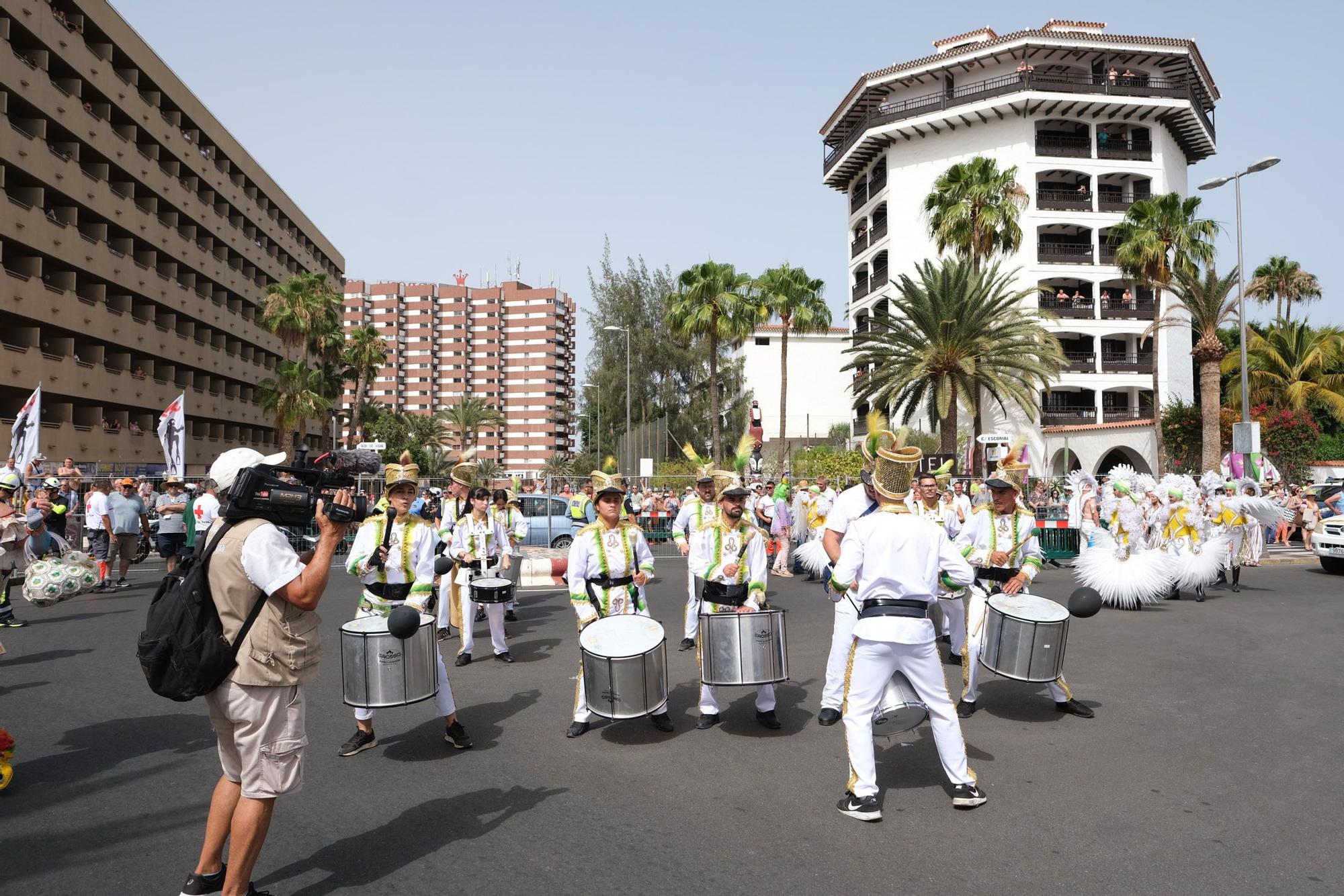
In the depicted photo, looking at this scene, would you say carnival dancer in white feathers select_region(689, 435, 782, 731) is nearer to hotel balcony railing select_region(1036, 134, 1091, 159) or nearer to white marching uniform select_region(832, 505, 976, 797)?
white marching uniform select_region(832, 505, 976, 797)

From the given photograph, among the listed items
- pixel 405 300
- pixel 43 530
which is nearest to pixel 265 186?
pixel 43 530

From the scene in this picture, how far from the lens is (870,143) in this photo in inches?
1999

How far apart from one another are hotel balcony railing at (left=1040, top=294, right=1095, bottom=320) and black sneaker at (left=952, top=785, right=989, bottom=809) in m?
44.0

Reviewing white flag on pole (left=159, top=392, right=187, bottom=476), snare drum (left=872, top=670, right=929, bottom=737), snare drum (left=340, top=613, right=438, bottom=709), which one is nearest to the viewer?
snare drum (left=872, top=670, right=929, bottom=737)

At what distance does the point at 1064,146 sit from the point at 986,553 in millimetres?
46160

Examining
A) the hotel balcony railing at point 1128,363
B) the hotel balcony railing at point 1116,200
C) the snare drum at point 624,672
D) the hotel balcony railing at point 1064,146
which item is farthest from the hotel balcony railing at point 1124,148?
the snare drum at point 624,672

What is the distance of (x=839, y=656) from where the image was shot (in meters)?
7.32

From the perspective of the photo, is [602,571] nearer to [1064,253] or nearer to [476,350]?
[1064,253]

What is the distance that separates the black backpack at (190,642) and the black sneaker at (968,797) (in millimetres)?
3721

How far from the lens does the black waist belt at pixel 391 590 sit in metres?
6.83

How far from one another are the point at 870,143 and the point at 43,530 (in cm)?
4692

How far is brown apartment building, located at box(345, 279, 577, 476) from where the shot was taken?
12812 cm

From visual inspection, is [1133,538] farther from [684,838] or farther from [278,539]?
[278,539]

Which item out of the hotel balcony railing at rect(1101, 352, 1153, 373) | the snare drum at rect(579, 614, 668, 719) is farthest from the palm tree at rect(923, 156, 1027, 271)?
the snare drum at rect(579, 614, 668, 719)
